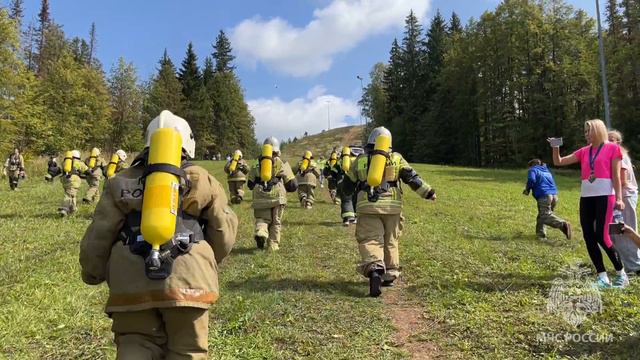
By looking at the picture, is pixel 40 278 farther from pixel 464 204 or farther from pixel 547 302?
pixel 464 204

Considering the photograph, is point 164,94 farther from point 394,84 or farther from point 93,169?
point 93,169

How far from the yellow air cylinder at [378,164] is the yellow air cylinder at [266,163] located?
3.67 m

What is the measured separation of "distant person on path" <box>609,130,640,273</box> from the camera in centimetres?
755

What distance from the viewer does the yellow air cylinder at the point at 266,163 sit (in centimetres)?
1062

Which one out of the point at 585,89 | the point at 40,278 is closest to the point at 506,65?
the point at 585,89

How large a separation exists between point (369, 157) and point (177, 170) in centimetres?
463

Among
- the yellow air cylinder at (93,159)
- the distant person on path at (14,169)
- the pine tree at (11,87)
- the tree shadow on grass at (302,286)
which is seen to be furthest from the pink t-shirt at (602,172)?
the pine tree at (11,87)

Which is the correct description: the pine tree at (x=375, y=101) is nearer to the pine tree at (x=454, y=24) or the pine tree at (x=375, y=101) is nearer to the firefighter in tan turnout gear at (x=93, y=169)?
the pine tree at (x=454, y=24)

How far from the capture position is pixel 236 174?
63.5ft

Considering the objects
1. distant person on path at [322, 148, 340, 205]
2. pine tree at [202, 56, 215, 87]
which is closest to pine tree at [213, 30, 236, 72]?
pine tree at [202, 56, 215, 87]

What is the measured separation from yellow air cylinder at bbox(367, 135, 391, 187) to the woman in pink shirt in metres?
2.76

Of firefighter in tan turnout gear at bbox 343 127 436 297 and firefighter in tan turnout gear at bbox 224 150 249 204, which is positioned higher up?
firefighter in tan turnout gear at bbox 224 150 249 204

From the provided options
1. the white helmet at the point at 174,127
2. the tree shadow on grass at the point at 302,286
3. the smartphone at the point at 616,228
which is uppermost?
the white helmet at the point at 174,127

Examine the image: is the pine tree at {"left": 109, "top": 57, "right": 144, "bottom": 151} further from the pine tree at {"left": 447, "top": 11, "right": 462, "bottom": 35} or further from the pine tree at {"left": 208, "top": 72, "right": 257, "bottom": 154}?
the pine tree at {"left": 447, "top": 11, "right": 462, "bottom": 35}
